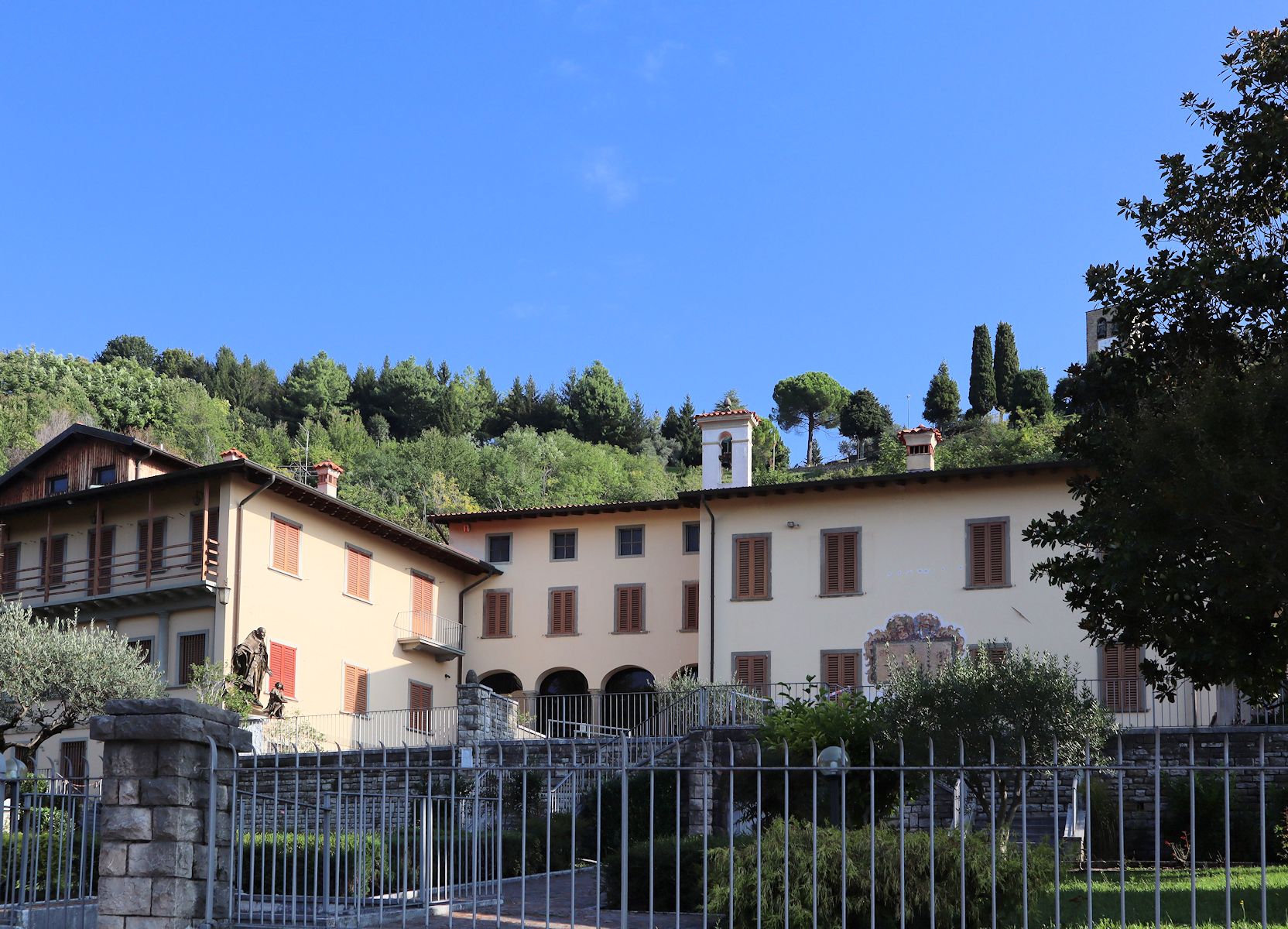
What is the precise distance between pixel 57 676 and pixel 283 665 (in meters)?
6.17

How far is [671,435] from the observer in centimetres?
8769

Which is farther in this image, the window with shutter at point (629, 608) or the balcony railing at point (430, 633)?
the window with shutter at point (629, 608)

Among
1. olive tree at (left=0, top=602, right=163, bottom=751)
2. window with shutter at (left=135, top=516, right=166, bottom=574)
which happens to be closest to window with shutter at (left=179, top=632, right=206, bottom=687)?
window with shutter at (left=135, top=516, right=166, bottom=574)

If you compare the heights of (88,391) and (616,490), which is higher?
(88,391)

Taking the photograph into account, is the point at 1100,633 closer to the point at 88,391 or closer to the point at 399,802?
the point at 399,802

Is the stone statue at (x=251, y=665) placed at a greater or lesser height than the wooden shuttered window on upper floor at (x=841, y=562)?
lesser

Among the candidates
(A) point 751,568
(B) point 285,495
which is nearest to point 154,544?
(B) point 285,495

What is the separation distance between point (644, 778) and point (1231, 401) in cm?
1433

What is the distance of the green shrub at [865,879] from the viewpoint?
37.1ft

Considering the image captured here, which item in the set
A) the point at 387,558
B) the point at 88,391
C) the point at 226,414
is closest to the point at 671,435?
the point at 226,414

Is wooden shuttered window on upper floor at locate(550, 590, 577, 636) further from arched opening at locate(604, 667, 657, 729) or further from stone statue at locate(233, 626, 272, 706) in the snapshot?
stone statue at locate(233, 626, 272, 706)

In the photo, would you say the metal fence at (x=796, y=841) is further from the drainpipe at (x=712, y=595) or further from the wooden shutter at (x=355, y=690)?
the drainpipe at (x=712, y=595)

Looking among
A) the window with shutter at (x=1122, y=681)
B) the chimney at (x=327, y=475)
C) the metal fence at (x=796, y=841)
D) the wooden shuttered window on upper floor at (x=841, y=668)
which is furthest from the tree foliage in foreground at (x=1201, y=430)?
the chimney at (x=327, y=475)

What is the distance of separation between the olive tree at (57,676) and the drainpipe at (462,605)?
37.5ft
